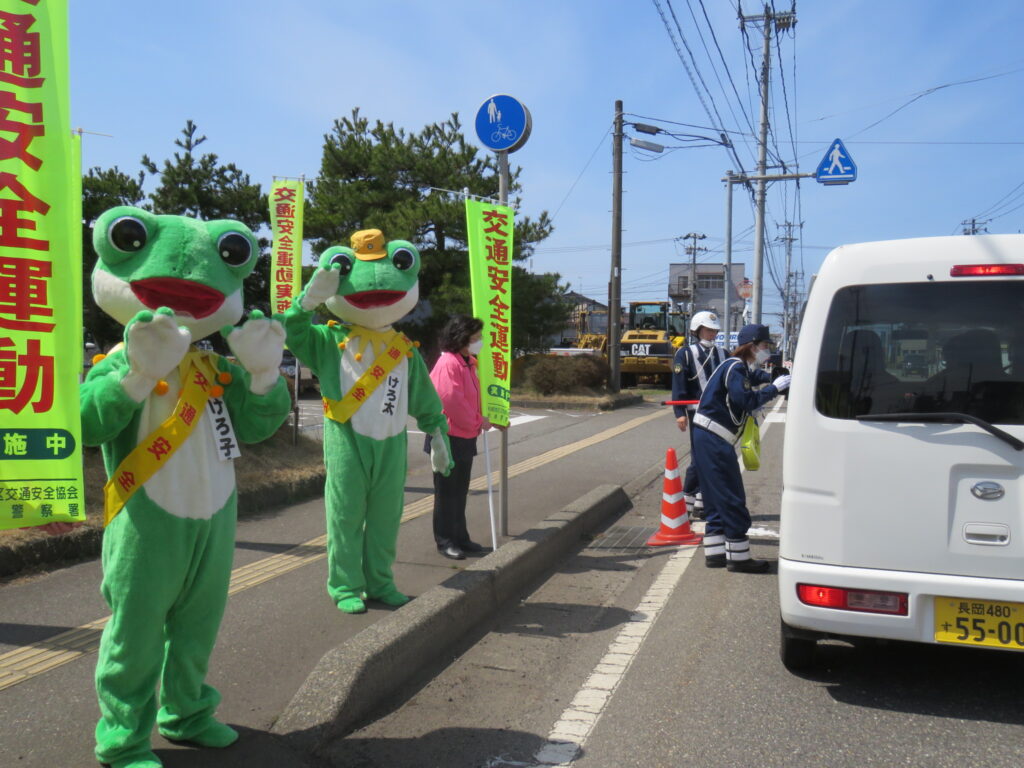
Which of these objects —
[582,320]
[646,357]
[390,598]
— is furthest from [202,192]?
[582,320]

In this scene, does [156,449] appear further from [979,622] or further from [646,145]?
[646,145]

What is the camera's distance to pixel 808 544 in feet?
12.3

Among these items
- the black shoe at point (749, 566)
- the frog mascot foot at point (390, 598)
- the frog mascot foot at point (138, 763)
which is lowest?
the black shoe at point (749, 566)

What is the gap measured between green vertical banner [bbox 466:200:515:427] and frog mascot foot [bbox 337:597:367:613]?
6.10ft

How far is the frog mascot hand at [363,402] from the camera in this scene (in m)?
4.66

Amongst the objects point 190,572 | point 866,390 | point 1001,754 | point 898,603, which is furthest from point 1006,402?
point 190,572

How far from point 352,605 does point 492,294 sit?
2.52m

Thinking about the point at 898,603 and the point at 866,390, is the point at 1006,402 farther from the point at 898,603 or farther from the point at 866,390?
the point at 898,603

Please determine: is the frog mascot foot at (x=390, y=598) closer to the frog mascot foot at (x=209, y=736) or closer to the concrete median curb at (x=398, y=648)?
the concrete median curb at (x=398, y=648)

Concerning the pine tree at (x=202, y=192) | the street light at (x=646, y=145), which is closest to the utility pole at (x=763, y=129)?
the street light at (x=646, y=145)

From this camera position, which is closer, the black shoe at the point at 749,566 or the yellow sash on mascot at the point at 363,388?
the yellow sash on mascot at the point at 363,388

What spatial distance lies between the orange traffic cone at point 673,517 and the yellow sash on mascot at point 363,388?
9.91ft

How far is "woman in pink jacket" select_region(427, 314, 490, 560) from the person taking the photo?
19.9 feet

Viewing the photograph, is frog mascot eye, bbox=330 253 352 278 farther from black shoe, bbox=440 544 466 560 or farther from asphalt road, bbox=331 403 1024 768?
black shoe, bbox=440 544 466 560
